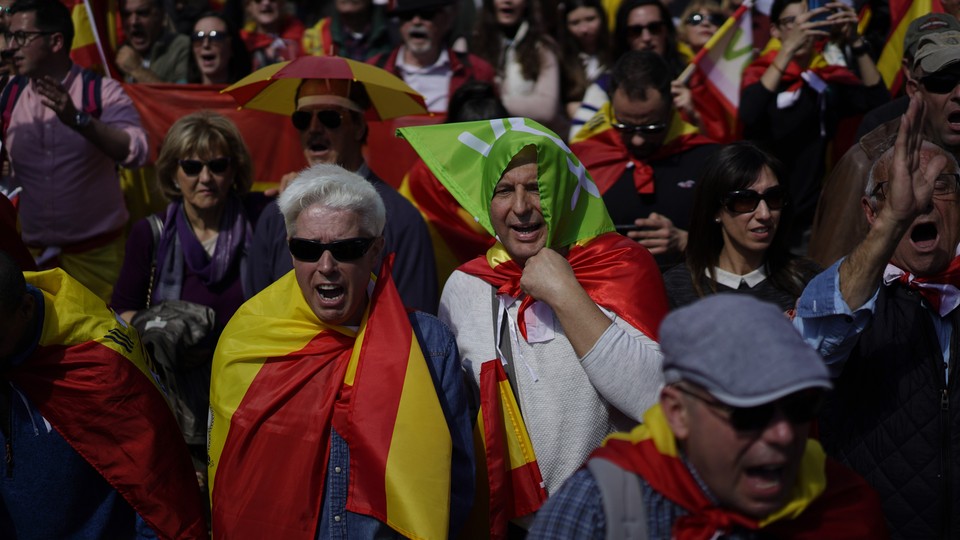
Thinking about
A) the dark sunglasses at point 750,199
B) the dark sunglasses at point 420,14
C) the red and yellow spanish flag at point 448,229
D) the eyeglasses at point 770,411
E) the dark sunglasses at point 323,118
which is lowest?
the red and yellow spanish flag at point 448,229

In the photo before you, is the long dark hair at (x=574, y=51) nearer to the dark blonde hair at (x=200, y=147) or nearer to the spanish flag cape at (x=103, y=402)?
the dark blonde hair at (x=200, y=147)

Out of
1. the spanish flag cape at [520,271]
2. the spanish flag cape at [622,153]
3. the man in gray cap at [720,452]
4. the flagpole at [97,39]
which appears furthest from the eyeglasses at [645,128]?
the flagpole at [97,39]

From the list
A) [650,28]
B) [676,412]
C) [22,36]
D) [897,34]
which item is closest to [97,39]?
[22,36]

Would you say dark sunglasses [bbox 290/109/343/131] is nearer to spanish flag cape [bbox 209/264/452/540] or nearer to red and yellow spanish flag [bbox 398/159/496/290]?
red and yellow spanish flag [bbox 398/159/496/290]

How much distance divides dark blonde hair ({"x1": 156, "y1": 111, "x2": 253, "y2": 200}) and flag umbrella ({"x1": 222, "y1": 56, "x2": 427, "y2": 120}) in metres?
0.18

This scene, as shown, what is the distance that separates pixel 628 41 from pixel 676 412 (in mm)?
5132

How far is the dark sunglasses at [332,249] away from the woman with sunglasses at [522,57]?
3654mm

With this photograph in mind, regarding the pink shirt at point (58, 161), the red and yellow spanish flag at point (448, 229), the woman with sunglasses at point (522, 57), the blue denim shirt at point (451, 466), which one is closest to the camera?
the blue denim shirt at point (451, 466)

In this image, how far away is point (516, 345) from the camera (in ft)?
13.5

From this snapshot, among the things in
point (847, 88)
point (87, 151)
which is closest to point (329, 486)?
point (87, 151)

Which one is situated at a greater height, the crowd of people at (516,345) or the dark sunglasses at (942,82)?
the dark sunglasses at (942,82)

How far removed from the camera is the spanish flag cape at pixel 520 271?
13.2ft

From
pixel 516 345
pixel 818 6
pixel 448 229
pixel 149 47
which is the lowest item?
pixel 448 229

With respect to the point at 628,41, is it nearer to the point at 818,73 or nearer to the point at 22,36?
the point at 818,73
